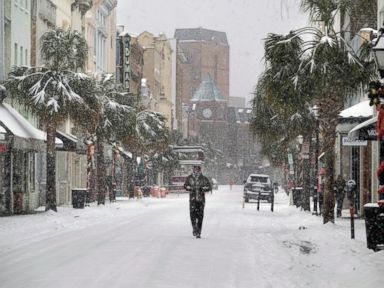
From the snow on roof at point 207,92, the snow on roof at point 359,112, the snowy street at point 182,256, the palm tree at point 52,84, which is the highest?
the snow on roof at point 207,92

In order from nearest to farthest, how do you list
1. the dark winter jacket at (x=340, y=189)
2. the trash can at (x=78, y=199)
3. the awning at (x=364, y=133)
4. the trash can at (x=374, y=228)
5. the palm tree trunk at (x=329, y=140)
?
1. the trash can at (x=374, y=228)
2. the awning at (x=364, y=133)
3. the palm tree trunk at (x=329, y=140)
4. the dark winter jacket at (x=340, y=189)
5. the trash can at (x=78, y=199)

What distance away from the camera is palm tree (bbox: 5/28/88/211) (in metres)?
33.3

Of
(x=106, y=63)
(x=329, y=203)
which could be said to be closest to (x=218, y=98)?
(x=106, y=63)

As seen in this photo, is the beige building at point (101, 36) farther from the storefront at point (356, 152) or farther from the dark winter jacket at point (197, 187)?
the dark winter jacket at point (197, 187)

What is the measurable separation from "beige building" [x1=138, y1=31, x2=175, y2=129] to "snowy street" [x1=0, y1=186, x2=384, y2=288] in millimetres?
81522

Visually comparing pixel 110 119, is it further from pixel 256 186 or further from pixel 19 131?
pixel 19 131

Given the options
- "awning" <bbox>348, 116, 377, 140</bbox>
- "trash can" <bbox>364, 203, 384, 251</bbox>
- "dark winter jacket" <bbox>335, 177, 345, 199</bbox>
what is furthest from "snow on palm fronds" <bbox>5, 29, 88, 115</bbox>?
"trash can" <bbox>364, 203, 384, 251</bbox>

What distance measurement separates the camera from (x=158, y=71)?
393 ft

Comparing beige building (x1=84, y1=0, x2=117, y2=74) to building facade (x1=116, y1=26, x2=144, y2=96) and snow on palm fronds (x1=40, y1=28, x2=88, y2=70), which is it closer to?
building facade (x1=116, y1=26, x2=144, y2=96)

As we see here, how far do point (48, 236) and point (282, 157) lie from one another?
50932 mm

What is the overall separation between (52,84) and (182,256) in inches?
724

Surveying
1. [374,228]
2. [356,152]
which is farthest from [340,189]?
[374,228]

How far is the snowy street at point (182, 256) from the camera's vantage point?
12922 mm

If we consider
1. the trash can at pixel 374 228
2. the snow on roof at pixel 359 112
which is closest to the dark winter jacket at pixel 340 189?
the snow on roof at pixel 359 112
